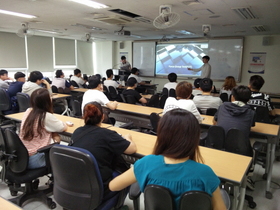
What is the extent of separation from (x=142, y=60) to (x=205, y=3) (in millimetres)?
6184

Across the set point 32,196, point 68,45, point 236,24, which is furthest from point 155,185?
point 68,45

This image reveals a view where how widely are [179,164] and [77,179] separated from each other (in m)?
0.74

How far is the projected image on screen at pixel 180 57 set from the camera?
332 inches

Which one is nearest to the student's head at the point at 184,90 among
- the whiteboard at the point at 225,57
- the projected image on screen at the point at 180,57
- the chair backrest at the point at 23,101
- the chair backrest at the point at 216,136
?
the chair backrest at the point at 216,136

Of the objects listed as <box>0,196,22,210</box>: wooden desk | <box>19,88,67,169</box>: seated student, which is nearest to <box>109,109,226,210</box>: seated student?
<box>0,196,22,210</box>: wooden desk

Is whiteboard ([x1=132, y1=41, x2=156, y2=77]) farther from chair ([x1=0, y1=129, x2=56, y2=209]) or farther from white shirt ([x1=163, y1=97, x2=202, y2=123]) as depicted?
chair ([x1=0, y1=129, x2=56, y2=209])

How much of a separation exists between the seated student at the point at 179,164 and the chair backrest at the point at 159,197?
1.2 inches

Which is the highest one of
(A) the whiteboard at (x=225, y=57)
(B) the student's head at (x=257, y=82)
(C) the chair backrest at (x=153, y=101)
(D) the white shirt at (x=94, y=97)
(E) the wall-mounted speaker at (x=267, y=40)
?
(E) the wall-mounted speaker at (x=267, y=40)

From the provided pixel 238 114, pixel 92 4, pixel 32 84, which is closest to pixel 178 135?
pixel 238 114

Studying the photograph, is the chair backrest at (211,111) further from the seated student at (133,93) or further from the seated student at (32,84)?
the seated student at (32,84)

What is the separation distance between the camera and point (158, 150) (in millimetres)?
1090

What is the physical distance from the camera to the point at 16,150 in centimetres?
194

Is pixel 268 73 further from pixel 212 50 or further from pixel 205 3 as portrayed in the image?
pixel 205 3

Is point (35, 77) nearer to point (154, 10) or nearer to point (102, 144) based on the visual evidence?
point (154, 10)
